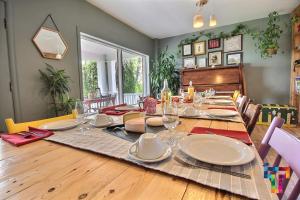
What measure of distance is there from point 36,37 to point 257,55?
15.3 ft

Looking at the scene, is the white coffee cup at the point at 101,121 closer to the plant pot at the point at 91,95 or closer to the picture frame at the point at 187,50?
the plant pot at the point at 91,95

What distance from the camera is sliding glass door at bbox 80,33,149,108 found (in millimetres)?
3195

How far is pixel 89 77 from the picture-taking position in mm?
3291

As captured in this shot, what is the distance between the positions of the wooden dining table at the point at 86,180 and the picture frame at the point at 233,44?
15.1 feet

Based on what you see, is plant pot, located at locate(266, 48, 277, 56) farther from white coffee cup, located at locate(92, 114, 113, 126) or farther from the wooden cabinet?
white coffee cup, located at locate(92, 114, 113, 126)

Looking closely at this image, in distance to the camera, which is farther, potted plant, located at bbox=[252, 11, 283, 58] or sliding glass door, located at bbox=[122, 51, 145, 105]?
sliding glass door, located at bbox=[122, 51, 145, 105]

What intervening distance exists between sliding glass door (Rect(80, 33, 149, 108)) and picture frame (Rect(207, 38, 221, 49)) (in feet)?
6.28

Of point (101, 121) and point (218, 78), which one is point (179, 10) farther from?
point (101, 121)

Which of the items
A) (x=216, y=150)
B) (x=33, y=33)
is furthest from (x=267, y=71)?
(x=33, y=33)

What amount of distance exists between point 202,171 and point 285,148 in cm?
39

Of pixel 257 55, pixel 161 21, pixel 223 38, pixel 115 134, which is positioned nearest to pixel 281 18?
pixel 257 55

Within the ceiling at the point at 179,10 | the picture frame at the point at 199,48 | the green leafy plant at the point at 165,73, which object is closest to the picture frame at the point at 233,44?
the ceiling at the point at 179,10

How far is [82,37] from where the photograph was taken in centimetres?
298

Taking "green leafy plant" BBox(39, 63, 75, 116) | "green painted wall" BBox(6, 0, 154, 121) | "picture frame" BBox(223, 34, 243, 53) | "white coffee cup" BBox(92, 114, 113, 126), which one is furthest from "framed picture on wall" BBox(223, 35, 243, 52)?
"white coffee cup" BBox(92, 114, 113, 126)
